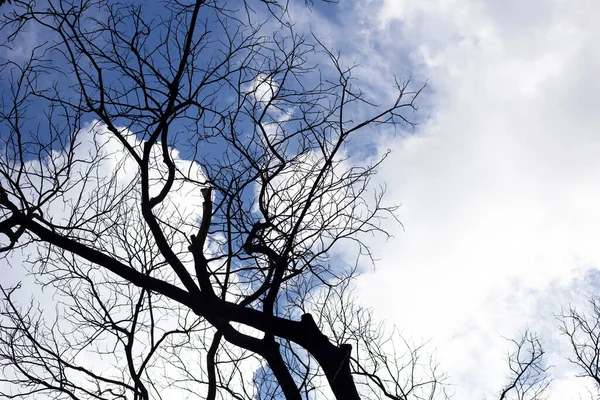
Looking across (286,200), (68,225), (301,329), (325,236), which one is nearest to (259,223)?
(286,200)

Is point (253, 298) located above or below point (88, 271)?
below

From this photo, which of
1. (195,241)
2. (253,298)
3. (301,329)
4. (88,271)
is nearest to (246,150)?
(195,241)

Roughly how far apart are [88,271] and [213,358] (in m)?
2.08

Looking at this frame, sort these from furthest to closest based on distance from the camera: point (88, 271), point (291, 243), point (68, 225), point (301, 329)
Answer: point (88, 271) → point (68, 225) → point (291, 243) → point (301, 329)

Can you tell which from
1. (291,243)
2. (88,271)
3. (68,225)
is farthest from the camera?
(88,271)

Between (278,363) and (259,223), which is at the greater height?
(259,223)

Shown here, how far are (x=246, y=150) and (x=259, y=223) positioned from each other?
74 cm

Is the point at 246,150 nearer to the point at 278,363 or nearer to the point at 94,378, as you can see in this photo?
the point at 278,363

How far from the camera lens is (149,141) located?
4234 mm

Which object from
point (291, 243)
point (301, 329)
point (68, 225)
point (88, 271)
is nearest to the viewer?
point (301, 329)

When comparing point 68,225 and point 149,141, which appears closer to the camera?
point 149,141

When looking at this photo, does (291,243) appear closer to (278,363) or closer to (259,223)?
(259,223)

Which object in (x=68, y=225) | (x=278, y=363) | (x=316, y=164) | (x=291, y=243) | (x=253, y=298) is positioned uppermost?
(x=316, y=164)

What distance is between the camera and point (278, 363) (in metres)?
4.21
